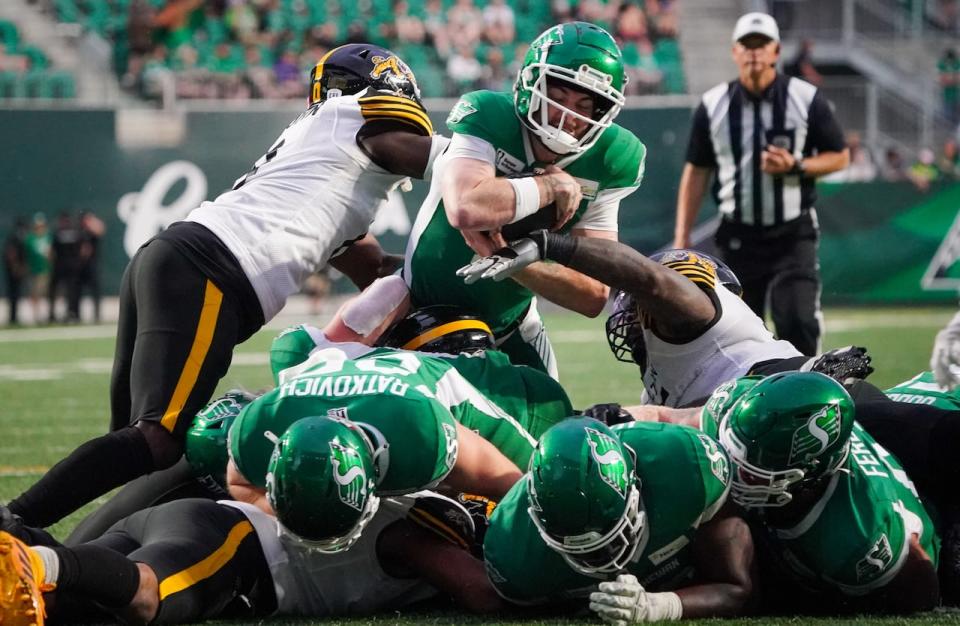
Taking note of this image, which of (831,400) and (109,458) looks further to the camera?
(109,458)

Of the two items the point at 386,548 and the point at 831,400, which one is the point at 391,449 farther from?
the point at 831,400

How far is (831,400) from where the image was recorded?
10.4 ft

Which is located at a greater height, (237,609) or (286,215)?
(286,215)

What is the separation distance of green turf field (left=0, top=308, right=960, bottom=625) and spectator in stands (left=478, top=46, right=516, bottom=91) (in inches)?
119

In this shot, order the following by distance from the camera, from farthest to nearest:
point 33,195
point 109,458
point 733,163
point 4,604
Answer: point 33,195 → point 733,163 → point 109,458 → point 4,604

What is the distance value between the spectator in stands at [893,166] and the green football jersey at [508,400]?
13615 mm

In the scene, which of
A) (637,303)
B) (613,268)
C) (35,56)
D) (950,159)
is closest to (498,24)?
(35,56)

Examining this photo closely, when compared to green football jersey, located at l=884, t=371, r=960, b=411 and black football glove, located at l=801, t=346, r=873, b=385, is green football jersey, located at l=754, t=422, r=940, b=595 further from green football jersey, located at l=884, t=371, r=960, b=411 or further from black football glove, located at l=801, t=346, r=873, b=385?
black football glove, located at l=801, t=346, r=873, b=385

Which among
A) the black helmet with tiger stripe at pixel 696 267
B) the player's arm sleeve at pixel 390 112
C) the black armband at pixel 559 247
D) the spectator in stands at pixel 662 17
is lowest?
the black helmet with tiger stripe at pixel 696 267

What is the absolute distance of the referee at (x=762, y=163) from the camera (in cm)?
652

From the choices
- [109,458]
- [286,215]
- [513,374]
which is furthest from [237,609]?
[286,215]

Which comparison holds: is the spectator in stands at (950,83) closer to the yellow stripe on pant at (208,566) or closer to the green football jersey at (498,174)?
the green football jersey at (498,174)

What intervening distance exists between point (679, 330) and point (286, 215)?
1304 millimetres

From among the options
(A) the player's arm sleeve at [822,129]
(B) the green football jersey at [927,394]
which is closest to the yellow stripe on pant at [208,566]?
(B) the green football jersey at [927,394]
